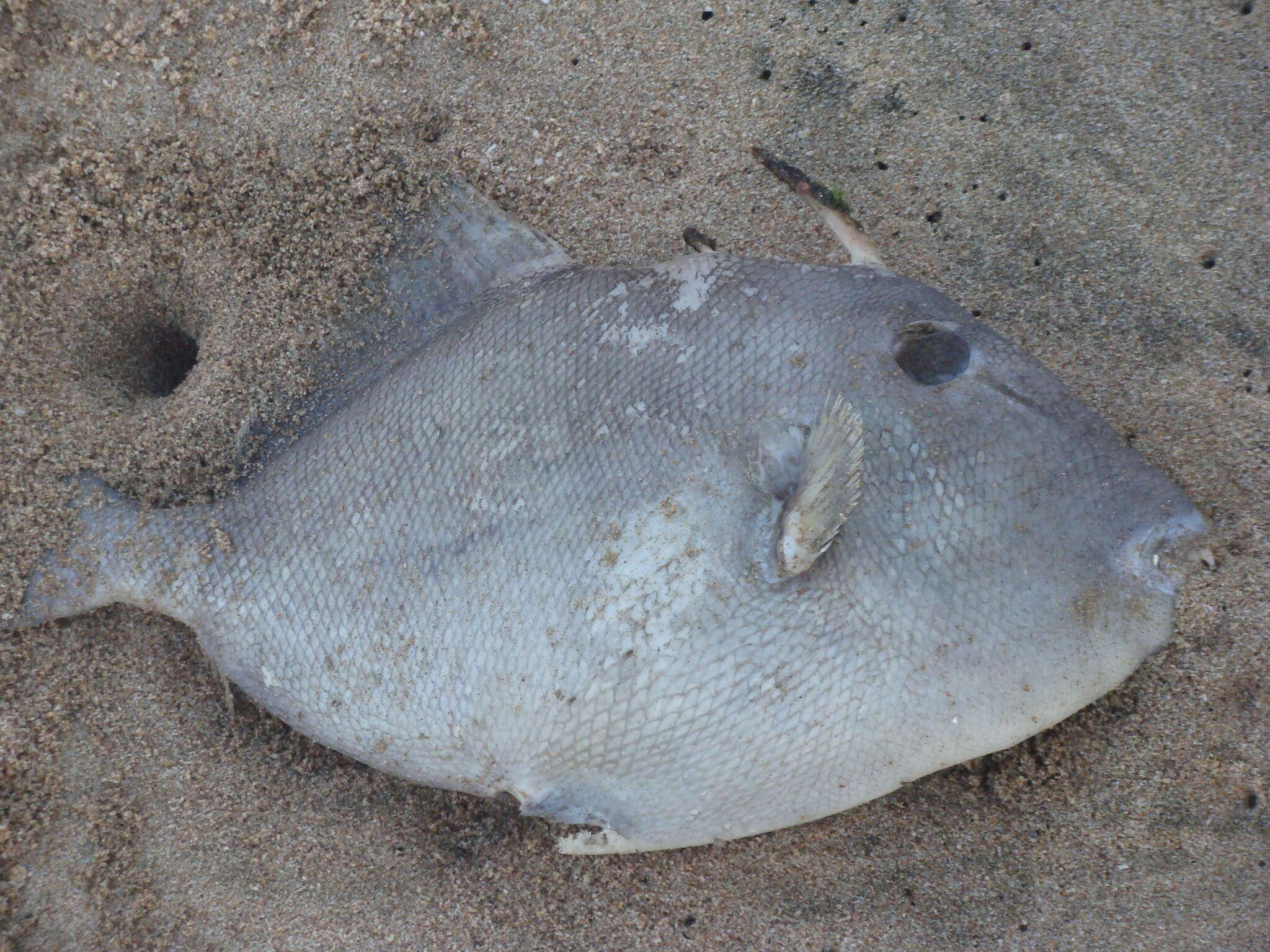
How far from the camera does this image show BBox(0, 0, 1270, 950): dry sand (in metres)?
2.26

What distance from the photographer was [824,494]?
5.80 ft

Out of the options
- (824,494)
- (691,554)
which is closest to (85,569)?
(691,554)

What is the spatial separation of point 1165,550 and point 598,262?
1732mm

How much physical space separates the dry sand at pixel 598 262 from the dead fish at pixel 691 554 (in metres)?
0.37

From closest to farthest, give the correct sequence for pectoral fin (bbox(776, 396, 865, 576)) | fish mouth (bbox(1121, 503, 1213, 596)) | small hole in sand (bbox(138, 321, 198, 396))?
1. pectoral fin (bbox(776, 396, 865, 576))
2. fish mouth (bbox(1121, 503, 1213, 596))
3. small hole in sand (bbox(138, 321, 198, 396))

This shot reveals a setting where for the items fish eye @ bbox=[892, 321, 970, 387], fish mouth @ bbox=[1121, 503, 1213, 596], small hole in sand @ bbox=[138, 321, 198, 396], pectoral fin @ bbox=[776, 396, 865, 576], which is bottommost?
small hole in sand @ bbox=[138, 321, 198, 396]

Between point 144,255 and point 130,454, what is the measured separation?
0.64 meters

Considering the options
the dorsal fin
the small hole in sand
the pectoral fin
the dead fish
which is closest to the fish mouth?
the dead fish

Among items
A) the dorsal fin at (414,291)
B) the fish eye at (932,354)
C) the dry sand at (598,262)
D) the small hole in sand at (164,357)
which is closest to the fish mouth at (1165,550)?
the dry sand at (598,262)

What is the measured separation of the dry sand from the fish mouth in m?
0.42

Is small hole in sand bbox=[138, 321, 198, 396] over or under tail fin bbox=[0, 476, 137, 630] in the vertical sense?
over

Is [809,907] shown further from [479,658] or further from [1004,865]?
[479,658]

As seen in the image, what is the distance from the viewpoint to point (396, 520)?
211cm

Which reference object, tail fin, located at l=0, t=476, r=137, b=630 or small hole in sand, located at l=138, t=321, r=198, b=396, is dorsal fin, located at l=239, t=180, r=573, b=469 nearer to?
tail fin, located at l=0, t=476, r=137, b=630
